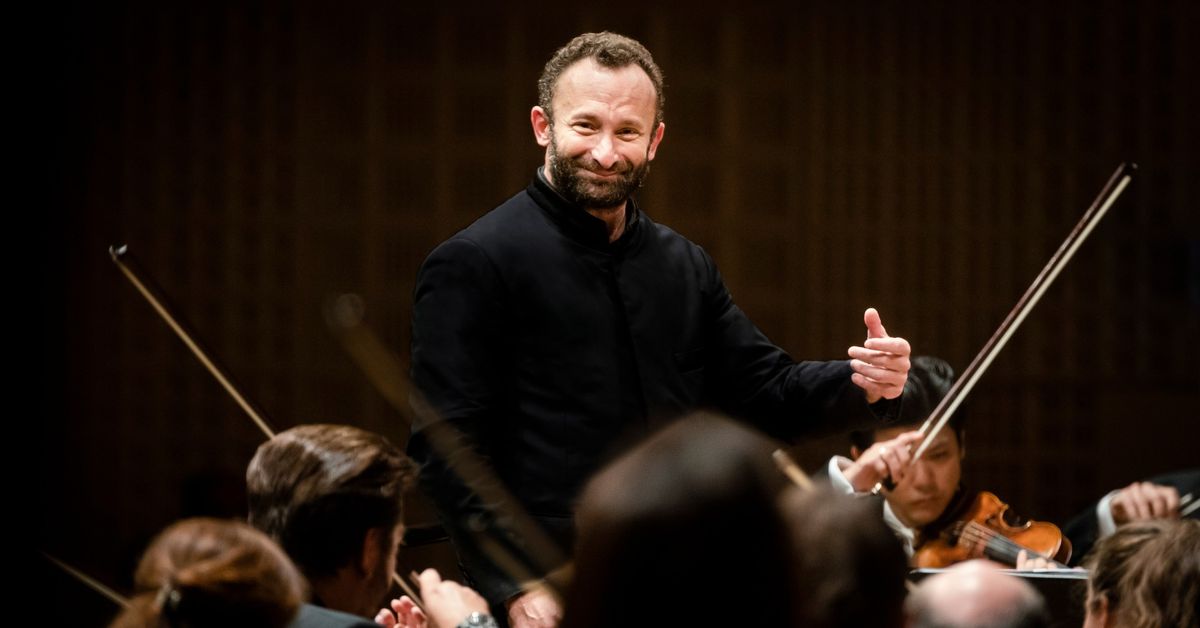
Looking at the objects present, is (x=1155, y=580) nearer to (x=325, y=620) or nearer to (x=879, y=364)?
(x=879, y=364)

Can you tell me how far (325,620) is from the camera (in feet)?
6.31

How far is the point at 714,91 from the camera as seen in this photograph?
5449 mm

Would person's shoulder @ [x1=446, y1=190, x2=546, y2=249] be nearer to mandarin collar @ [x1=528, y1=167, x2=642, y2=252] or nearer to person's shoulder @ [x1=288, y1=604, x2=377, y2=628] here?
mandarin collar @ [x1=528, y1=167, x2=642, y2=252]

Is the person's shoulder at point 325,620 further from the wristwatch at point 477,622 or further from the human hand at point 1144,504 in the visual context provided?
the human hand at point 1144,504

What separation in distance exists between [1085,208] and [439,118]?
2271 mm

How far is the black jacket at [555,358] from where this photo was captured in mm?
2424

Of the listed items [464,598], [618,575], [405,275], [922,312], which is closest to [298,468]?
[464,598]

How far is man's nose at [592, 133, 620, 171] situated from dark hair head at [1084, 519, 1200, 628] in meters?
0.97

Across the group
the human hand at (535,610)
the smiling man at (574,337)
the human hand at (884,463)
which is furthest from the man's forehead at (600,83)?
the human hand at (884,463)

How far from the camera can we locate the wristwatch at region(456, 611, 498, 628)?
2.13m

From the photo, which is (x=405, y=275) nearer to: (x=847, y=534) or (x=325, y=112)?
(x=325, y=112)

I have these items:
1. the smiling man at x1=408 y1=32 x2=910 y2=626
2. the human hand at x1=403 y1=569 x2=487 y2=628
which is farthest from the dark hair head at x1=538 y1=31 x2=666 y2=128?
the human hand at x1=403 y1=569 x2=487 y2=628

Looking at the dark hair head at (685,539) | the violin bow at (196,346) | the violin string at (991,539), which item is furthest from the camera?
the violin string at (991,539)

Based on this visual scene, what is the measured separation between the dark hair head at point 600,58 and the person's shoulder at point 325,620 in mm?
974
